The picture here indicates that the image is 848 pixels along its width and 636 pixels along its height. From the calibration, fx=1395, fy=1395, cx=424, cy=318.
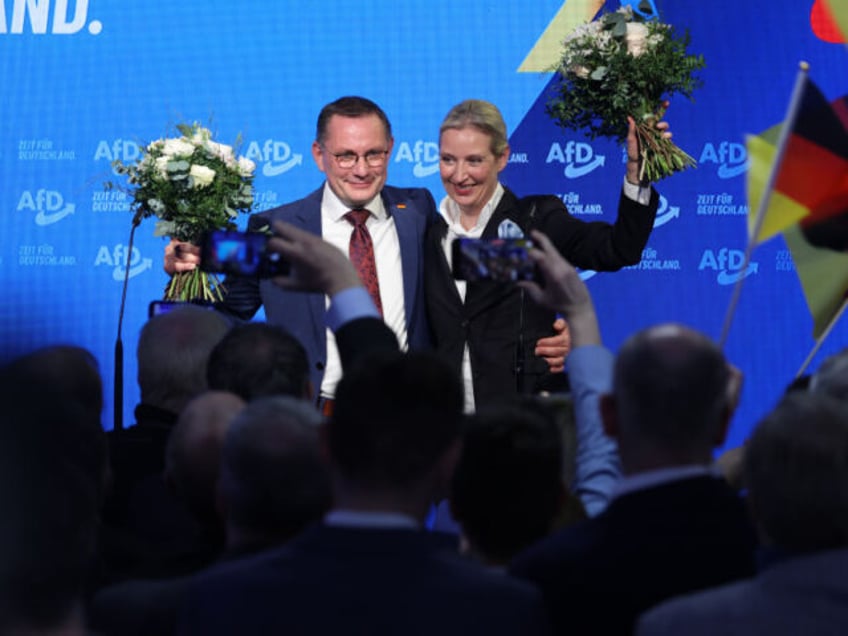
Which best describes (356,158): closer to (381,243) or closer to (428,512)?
(381,243)

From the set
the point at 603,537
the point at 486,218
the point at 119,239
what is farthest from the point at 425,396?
the point at 119,239

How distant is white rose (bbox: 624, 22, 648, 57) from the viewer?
5.11 m

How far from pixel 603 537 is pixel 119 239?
5.50 meters

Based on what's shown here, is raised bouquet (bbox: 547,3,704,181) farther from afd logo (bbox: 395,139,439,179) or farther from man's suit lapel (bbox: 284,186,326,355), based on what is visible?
afd logo (bbox: 395,139,439,179)

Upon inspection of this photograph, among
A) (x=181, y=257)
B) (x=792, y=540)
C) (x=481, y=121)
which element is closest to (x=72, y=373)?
(x=792, y=540)

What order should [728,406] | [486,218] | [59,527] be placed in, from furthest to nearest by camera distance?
[486,218] < [728,406] < [59,527]

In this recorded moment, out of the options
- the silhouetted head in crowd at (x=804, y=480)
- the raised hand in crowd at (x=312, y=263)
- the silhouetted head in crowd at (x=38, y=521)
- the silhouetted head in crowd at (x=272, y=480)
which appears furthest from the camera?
the raised hand in crowd at (x=312, y=263)

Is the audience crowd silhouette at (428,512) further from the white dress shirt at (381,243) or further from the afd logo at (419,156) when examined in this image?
the afd logo at (419,156)

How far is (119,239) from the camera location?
7172 mm

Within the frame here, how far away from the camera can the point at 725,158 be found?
7355 millimetres

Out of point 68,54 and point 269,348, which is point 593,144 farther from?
point 269,348

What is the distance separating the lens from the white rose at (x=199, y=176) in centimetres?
504

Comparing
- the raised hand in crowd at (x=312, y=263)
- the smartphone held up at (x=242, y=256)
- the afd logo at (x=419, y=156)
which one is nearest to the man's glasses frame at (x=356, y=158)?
the smartphone held up at (x=242, y=256)

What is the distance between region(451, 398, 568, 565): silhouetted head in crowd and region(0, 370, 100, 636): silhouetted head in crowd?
0.60 meters
